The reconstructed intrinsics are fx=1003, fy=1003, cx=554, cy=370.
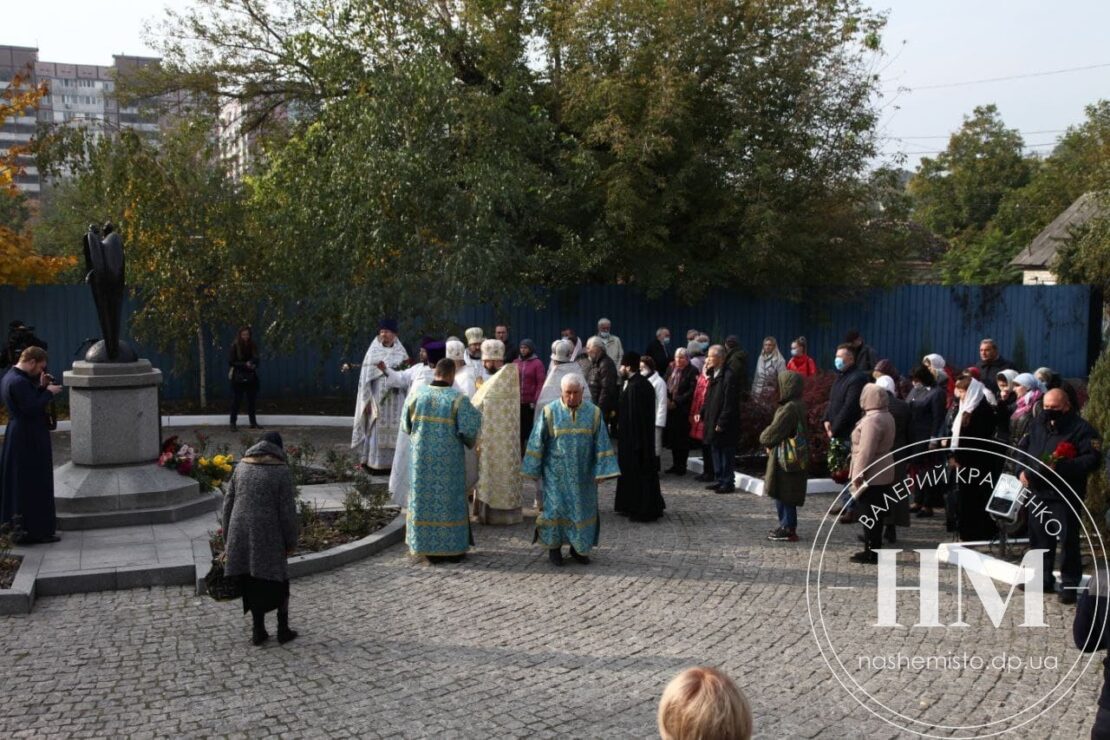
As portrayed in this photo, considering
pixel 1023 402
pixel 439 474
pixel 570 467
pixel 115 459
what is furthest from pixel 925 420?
pixel 115 459

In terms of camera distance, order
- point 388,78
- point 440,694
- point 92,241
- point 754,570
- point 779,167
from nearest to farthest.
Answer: point 440,694
point 754,570
point 92,241
point 388,78
point 779,167

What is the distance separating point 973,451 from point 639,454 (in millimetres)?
3155

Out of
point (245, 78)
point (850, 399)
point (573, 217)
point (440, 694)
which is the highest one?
point (245, 78)

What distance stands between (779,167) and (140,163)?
10820 millimetres

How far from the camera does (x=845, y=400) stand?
10391 mm

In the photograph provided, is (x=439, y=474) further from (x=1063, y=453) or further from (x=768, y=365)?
(x=768, y=365)

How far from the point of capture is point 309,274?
16.3 m

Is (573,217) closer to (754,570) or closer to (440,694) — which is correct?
(754,570)

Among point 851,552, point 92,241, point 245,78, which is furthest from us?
point 245,78

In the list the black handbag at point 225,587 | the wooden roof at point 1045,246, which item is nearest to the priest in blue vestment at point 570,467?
the black handbag at point 225,587

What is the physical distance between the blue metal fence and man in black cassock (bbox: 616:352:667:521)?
868 cm

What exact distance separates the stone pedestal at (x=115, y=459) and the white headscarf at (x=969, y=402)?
735 centimetres

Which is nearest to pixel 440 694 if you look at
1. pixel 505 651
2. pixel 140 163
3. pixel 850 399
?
pixel 505 651
